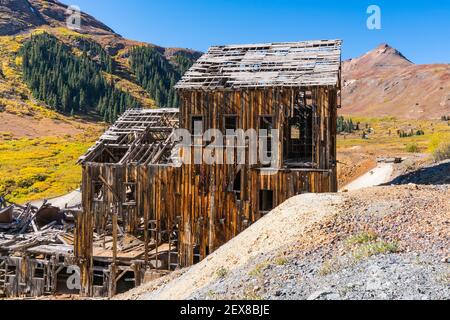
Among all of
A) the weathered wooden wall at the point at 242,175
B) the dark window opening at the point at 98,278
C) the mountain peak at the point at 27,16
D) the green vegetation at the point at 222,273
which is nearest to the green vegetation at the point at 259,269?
the green vegetation at the point at 222,273

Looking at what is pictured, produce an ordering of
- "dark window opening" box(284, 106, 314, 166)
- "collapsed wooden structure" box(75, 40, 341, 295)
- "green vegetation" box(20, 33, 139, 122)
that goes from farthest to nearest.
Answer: "green vegetation" box(20, 33, 139, 122) → "dark window opening" box(284, 106, 314, 166) → "collapsed wooden structure" box(75, 40, 341, 295)

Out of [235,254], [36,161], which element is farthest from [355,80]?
[235,254]

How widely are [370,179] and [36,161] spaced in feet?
161

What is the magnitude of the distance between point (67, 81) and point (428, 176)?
359 ft

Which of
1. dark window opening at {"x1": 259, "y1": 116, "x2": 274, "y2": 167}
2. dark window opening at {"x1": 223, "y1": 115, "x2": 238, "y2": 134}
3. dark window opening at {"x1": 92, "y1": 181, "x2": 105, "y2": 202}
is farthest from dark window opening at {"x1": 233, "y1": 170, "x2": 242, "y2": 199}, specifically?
dark window opening at {"x1": 92, "y1": 181, "x2": 105, "y2": 202}

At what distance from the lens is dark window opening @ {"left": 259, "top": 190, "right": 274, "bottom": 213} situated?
24.7 meters

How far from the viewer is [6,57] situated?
134625 millimetres

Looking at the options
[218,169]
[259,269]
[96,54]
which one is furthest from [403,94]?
[259,269]

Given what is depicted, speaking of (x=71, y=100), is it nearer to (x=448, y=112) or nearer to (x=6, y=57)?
(x=6, y=57)

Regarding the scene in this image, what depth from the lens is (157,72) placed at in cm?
15475

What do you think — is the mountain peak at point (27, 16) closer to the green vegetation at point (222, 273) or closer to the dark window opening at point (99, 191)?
the dark window opening at point (99, 191)

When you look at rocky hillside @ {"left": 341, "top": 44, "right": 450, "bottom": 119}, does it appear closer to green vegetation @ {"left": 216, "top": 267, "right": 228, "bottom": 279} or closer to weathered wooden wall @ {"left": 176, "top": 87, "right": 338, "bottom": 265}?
weathered wooden wall @ {"left": 176, "top": 87, "right": 338, "bottom": 265}

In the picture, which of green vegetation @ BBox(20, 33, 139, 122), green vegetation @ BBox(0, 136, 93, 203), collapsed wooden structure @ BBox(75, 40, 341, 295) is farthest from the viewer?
green vegetation @ BBox(20, 33, 139, 122)

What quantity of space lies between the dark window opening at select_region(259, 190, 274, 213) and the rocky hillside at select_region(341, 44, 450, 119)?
120 meters
